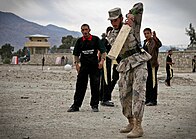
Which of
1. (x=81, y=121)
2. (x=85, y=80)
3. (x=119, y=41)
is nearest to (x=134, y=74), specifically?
(x=119, y=41)

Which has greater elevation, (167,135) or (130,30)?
(130,30)

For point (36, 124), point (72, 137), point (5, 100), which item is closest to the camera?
point (72, 137)

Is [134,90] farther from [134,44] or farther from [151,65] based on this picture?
[151,65]

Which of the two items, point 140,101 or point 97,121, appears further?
point 97,121

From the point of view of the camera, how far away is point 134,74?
609 cm

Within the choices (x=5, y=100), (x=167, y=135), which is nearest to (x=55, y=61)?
(x=5, y=100)

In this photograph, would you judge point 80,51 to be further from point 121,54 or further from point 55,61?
point 55,61

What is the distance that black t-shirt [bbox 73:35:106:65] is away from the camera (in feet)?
29.7

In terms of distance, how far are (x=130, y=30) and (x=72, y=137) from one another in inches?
72.5

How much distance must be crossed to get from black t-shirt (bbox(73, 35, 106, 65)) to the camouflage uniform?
2.86 metres

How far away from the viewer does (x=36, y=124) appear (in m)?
6.79

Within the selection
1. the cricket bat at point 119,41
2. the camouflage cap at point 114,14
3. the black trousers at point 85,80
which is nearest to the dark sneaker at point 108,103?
the black trousers at point 85,80

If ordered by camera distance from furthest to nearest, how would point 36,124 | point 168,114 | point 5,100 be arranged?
point 5,100 → point 168,114 → point 36,124

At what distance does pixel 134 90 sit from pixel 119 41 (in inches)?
31.2
